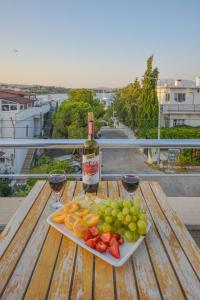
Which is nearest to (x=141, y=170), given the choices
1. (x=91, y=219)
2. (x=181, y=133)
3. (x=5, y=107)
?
(x=181, y=133)

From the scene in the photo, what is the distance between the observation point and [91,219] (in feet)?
3.41

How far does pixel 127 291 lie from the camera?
75 cm

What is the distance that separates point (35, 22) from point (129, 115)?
11.2 metres

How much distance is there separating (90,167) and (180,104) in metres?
17.8

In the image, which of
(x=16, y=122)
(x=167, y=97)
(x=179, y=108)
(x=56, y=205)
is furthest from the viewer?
(x=167, y=97)

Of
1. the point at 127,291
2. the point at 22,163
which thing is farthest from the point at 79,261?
the point at 22,163

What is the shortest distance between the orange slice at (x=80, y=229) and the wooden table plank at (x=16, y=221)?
0.24 meters

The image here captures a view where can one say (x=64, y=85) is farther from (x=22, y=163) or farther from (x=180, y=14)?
(x=180, y=14)

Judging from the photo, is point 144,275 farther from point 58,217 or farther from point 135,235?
point 58,217

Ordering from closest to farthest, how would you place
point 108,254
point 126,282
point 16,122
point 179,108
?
point 126,282
point 108,254
point 16,122
point 179,108

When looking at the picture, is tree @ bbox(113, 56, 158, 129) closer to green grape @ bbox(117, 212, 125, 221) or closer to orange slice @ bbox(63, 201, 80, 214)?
orange slice @ bbox(63, 201, 80, 214)

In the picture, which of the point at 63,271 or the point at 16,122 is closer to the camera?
the point at 63,271

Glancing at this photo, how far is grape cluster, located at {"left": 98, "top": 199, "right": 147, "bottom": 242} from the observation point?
3.24 ft

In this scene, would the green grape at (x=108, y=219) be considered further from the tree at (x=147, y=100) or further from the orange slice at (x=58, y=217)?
the tree at (x=147, y=100)
